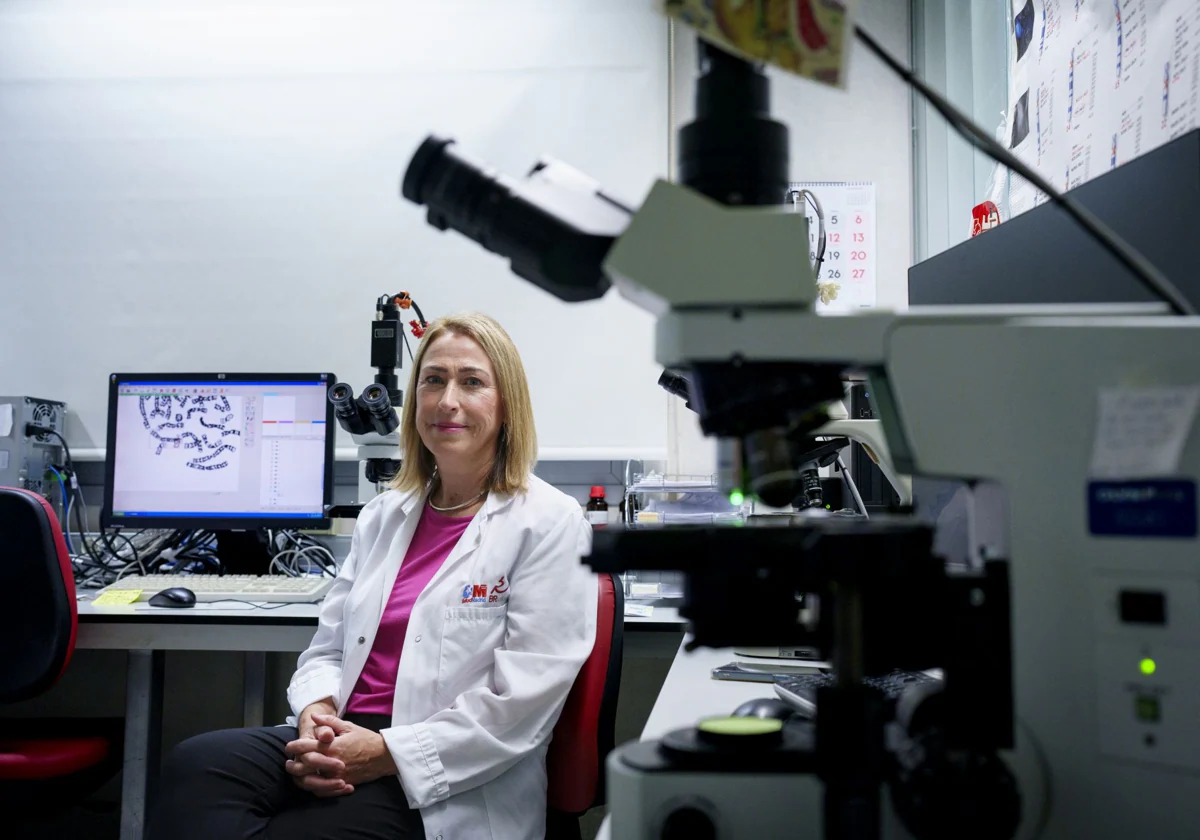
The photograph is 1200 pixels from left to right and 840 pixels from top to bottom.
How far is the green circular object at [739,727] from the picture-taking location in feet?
1.94

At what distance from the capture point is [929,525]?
1.75ft

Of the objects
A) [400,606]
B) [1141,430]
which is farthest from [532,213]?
[400,606]

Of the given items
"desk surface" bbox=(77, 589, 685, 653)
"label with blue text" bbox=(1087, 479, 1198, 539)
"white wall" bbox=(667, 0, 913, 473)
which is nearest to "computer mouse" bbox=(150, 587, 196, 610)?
"desk surface" bbox=(77, 589, 685, 653)

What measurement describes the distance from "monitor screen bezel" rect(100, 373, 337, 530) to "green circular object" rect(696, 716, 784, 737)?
1.80 m

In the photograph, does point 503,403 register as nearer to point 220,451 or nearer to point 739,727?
point 220,451

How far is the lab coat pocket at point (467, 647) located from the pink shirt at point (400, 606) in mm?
90

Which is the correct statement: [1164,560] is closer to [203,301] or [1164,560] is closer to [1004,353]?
[1004,353]

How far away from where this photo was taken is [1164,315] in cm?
61

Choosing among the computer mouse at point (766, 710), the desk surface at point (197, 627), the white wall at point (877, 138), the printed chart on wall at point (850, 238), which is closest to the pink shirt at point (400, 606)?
the desk surface at point (197, 627)

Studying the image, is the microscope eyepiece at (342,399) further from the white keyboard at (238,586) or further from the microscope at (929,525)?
the microscope at (929,525)

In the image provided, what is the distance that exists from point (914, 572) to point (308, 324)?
243 cm

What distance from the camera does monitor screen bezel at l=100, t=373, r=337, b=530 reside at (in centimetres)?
225

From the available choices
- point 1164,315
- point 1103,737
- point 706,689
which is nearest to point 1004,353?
point 1164,315

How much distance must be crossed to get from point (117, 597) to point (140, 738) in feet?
1.02
